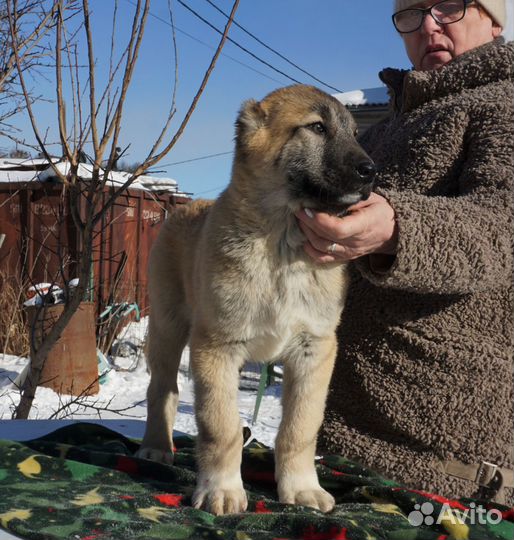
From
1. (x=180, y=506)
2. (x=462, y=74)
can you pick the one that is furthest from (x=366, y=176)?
(x=180, y=506)

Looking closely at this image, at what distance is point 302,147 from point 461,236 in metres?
0.74

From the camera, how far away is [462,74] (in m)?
2.62

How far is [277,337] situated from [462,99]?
1.19 metres

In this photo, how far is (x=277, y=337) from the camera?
2.34 m

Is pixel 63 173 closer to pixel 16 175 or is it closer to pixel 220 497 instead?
pixel 16 175

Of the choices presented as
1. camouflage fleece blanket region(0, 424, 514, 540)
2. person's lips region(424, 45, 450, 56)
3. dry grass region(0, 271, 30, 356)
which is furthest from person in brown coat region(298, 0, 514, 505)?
dry grass region(0, 271, 30, 356)

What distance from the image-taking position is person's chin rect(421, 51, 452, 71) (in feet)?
9.28

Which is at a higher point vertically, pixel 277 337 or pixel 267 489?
pixel 277 337

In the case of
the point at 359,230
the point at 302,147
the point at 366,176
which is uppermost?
the point at 302,147

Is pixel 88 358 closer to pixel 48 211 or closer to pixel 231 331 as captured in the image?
pixel 48 211

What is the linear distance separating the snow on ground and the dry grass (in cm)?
20

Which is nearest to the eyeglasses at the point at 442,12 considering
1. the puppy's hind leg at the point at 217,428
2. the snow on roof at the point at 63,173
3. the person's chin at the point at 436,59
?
the person's chin at the point at 436,59

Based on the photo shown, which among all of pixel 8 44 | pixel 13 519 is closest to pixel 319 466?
pixel 13 519

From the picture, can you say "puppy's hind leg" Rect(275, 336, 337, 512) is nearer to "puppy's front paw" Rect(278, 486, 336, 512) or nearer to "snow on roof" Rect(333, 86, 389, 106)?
"puppy's front paw" Rect(278, 486, 336, 512)
